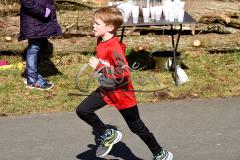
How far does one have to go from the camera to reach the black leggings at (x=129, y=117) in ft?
14.6

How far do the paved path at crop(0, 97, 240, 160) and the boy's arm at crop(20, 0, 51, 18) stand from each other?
4.38ft

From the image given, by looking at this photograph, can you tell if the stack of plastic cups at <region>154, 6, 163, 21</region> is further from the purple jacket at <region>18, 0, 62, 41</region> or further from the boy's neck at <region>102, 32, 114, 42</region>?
the boy's neck at <region>102, 32, 114, 42</region>

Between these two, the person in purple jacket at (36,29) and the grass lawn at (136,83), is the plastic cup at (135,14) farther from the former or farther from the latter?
the person in purple jacket at (36,29)

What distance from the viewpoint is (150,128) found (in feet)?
19.2

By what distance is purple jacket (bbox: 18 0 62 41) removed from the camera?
22.3ft

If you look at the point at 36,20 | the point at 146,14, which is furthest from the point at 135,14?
the point at 36,20

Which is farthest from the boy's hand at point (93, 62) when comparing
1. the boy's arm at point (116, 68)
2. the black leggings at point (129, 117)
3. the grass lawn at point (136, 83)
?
the grass lawn at point (136, 83)

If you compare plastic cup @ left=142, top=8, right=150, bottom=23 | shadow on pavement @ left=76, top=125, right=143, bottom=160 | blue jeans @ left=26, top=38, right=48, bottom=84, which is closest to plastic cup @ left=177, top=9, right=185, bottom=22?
plastic cup @ left=142, top=8, right=150, bottom=23

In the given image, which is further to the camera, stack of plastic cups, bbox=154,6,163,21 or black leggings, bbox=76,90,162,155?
stack of plastic cups, bbox=154,6,163,21

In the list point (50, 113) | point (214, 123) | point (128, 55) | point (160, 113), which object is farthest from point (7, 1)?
point (214, 123)

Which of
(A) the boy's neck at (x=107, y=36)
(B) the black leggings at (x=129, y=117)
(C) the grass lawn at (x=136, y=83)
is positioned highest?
(A) the boy's neck at (x=107, y=36)

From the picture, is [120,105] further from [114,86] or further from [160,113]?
[160,113]

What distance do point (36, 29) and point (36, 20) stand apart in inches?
4.5

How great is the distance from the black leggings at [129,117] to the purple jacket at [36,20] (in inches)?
102
